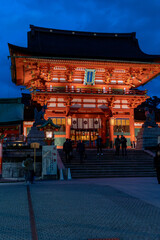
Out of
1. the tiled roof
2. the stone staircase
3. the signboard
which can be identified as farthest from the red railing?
the signboard

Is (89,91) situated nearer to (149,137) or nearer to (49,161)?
(149,137)

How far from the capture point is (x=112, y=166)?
1623 centimetres

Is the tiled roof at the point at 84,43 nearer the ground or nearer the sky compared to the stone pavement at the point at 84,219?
nearer the sky

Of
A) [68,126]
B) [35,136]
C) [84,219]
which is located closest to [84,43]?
[68,126]

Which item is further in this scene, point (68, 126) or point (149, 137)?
point (68, 126)

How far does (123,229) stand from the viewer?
153 inches

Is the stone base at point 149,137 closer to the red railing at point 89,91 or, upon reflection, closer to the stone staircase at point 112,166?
the stone staircase at point 112,166

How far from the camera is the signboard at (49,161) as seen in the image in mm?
14000

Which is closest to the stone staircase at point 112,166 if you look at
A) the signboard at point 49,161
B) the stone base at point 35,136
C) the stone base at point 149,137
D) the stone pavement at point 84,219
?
the signboard at point 49,161

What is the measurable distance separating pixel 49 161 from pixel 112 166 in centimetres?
447

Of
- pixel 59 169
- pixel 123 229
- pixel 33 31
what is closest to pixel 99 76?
pixel 33 31

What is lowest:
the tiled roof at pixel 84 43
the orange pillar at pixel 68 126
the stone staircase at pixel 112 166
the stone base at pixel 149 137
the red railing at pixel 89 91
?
the stone staircase at pixel 112 166

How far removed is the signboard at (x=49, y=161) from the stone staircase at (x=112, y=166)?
1.31 meters

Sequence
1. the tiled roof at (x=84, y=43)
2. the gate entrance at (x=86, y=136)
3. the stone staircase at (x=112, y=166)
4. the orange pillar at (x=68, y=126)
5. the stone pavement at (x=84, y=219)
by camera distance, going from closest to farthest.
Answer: the stone pavement at (x=84, y=219)
the stone staircase at (x=112, y=166)
the orange pillar at (x=68, y=126)
the gate entrance at (x=86, y=136)
the tiled roof at (x=84, y=43)
